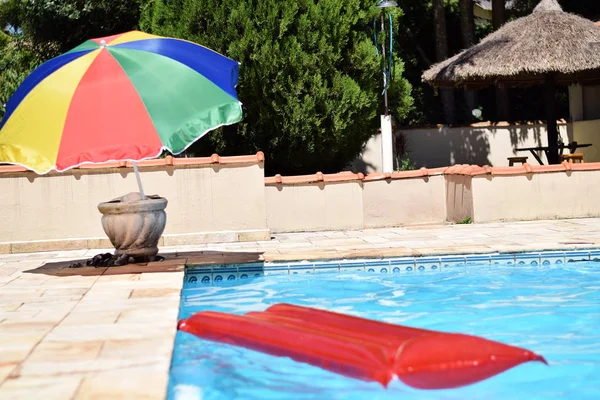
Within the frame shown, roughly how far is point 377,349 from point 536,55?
12.2 meters

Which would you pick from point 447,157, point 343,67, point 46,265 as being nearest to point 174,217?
point 46,265

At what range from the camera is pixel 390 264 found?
916cm

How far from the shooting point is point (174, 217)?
11852mm

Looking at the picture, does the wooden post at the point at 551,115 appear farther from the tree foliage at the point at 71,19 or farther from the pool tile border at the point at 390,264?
the tree foliage at the point at 71,19

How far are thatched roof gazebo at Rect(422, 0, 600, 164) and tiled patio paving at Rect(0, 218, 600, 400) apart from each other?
4138 mm

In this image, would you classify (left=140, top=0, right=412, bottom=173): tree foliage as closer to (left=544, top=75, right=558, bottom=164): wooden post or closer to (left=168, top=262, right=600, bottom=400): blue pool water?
(left=544, top=75, right=558, bottom=164): wooden post

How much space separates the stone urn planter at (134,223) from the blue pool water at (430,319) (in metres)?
0.81

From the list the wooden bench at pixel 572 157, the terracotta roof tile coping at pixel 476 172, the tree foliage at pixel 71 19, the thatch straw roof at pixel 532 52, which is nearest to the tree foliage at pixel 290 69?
the terracotta roof tile coping at pixel 476 172

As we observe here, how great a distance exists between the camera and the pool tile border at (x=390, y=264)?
9.05 meters

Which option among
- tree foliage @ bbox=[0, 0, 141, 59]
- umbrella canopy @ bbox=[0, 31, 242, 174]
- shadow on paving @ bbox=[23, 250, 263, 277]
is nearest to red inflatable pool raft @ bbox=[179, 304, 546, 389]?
umbrella canopy @ bbox=[0, 31, 242, 174]

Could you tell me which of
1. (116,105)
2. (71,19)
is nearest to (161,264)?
(116,105)

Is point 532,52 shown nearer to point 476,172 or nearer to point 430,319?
point 476,172

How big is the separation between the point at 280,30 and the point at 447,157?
779 cm

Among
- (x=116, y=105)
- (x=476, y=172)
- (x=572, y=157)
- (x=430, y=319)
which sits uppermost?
(x=116, y=105)
